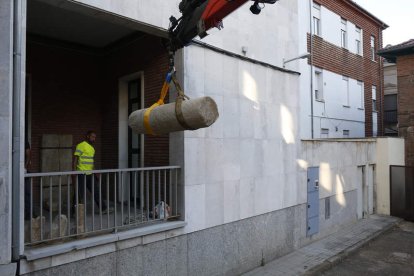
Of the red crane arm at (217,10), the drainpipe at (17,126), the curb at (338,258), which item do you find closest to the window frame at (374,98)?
the curb at (338,258)

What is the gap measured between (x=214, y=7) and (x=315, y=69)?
1250 cm

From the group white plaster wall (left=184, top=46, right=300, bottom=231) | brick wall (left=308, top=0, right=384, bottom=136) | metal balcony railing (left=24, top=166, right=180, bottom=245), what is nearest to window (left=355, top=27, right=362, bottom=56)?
brick wall (left=308, top=0, right=384, bottom=136)

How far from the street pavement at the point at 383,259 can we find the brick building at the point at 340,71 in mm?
5270

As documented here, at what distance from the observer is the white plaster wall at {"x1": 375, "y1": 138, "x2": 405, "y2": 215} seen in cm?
1384

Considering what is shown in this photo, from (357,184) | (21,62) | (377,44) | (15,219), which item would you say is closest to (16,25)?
(21,62)

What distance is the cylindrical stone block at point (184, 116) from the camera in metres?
3.90

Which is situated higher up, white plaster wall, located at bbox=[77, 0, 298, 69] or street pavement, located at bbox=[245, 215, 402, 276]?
white plaster wall, located at bbox=[77, 0, 298, 69]

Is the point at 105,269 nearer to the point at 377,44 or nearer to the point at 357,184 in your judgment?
the point at 357,184

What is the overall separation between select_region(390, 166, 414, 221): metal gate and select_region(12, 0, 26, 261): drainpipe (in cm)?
1354

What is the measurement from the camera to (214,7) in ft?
13.7

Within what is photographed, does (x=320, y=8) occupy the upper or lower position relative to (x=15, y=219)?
upper

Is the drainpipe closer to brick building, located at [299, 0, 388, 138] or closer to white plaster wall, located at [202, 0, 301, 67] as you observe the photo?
white plaster wall, located at [202, 0, 301, 67]

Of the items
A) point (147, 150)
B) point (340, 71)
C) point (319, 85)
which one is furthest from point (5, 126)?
point (340, 71)

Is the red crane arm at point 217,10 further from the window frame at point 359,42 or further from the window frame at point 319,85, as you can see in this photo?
the window frame at point 359,42
